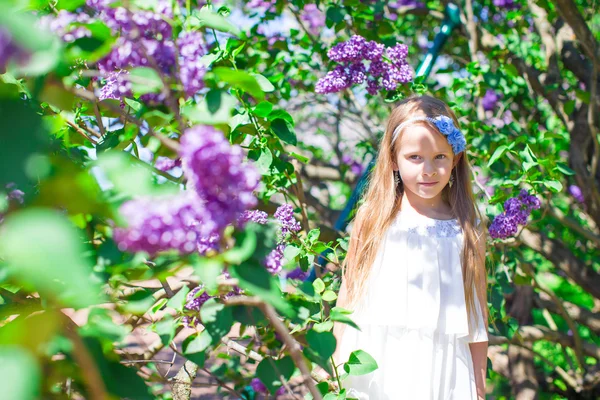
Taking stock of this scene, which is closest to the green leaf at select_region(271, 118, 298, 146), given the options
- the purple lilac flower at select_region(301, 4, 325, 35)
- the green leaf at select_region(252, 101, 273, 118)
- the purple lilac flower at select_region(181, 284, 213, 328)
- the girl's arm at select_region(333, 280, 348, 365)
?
the green leaf at select_region(252, 101, 273, 118)

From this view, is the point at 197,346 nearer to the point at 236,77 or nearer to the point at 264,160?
the point at 236,77

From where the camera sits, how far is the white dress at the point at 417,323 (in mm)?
1560

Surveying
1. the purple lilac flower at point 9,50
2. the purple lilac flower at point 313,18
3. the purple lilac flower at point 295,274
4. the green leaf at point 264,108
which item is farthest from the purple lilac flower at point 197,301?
the purple lilac flower at point 313,18

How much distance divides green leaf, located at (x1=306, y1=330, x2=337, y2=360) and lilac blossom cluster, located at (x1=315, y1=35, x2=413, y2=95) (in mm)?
1159

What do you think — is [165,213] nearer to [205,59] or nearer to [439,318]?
[205,59]

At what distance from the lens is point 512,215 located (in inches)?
70.2

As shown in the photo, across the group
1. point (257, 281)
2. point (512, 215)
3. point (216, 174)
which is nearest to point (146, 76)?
point (216, 174)

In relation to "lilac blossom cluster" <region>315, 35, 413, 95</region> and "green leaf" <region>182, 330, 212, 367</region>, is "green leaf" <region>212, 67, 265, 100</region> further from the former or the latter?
"lilac blossom cluster" <region>315, 35, 413, 95</region>

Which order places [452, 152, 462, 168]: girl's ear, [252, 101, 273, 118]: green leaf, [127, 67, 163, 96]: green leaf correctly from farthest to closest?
[452, 152, 462, 168]: girl's ear < [252, 101, 273, 118]: green leaf < [127, 67, 163, 96]: green leaf

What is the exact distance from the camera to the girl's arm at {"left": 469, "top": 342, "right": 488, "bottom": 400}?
1629 millimetres

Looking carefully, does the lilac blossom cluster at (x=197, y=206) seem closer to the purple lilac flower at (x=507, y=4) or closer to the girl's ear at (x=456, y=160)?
the girl's ear at (x=456, y=160)

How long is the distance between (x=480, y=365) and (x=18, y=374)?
4.70 feet

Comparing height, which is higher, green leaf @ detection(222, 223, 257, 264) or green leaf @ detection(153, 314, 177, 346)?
green leaf @ detection(222, 223, 257, 264)

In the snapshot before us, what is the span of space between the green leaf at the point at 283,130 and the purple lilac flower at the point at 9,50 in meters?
0.84
